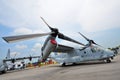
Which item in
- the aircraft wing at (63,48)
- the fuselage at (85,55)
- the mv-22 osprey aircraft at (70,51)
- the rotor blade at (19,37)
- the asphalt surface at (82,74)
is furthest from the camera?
the aircraft wing at (63,48)

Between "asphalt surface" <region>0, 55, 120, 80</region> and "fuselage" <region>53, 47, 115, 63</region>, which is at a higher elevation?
"fuselage" <region>53, 47, 115, 63</region>

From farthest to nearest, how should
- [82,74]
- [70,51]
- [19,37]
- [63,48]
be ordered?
1. [70,51]
2. [63,48]
3. [19,37]
4. [82,74]

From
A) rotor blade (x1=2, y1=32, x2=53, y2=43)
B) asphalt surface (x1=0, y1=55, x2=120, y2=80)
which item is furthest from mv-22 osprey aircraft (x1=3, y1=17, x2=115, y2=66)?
asphalt surface (x1=0, y1=55, x2=120, y2=80)

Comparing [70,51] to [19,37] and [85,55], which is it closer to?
[85,55]

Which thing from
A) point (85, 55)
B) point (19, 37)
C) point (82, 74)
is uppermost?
point (19, 37)

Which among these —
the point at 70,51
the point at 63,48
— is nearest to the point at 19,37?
the point at 63,48

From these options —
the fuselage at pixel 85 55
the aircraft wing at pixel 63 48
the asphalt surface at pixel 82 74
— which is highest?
the aircraft wing at pixel 63 48

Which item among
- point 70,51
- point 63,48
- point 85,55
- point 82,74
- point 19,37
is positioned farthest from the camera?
point 70,51

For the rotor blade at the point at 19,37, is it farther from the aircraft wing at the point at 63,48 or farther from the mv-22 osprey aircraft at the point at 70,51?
the aircraft wing at the point at 63,48

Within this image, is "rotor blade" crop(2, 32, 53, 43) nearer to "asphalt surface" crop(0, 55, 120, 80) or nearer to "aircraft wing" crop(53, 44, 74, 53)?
"asphalt surface" crop(0, 55, 120, 80)

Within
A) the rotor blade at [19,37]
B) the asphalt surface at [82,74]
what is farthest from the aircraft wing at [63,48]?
the asphalt surface at [82,74]

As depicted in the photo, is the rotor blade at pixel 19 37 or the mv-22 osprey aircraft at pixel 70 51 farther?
the mv-22 osprey aircraft at pixel 70 51

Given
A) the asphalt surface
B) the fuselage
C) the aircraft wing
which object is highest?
the aircraft wing

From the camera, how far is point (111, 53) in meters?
21.1
